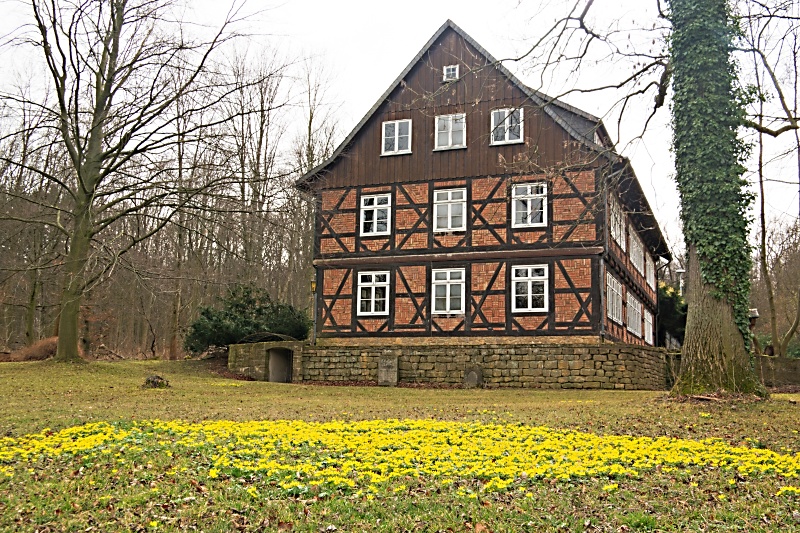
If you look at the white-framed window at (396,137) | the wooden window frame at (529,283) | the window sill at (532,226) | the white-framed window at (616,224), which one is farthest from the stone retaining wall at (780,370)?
the white-framed window at (396,137)

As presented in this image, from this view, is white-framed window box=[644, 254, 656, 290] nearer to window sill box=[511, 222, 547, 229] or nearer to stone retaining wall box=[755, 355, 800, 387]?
stone retaining wall box=[755, 355, 800, 387]

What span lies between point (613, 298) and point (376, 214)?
8.53 metres

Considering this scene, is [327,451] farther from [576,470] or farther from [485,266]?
[485,266]

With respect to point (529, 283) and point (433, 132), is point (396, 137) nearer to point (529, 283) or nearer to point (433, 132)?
point (433, 132)

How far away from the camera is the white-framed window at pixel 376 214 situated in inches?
1095

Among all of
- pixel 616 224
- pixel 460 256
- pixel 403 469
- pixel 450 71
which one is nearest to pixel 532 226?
pixel 460 256

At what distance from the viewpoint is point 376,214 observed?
91.8ft

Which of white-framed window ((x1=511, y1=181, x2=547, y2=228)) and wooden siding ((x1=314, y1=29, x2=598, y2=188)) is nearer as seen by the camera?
white-framed window ((x1=511, y1=181, x2=547, y2=228))

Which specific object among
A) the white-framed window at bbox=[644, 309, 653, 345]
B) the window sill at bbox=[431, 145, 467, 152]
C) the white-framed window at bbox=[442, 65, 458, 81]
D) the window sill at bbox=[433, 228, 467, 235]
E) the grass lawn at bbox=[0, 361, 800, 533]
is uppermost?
the white-framed window at bbox=[442, 65, 458, 81]

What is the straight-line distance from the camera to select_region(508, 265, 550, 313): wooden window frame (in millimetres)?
25453

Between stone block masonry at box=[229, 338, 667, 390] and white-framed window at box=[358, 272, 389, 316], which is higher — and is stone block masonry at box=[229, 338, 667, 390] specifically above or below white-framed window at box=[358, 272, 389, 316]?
below

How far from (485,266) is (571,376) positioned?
450 cm

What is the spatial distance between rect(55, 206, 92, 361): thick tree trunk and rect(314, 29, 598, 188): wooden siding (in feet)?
25.1

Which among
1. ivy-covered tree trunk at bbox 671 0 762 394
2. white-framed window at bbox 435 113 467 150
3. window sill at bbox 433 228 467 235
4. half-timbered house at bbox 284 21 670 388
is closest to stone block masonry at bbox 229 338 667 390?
half-timbered house at bbox 284 21 670 388
